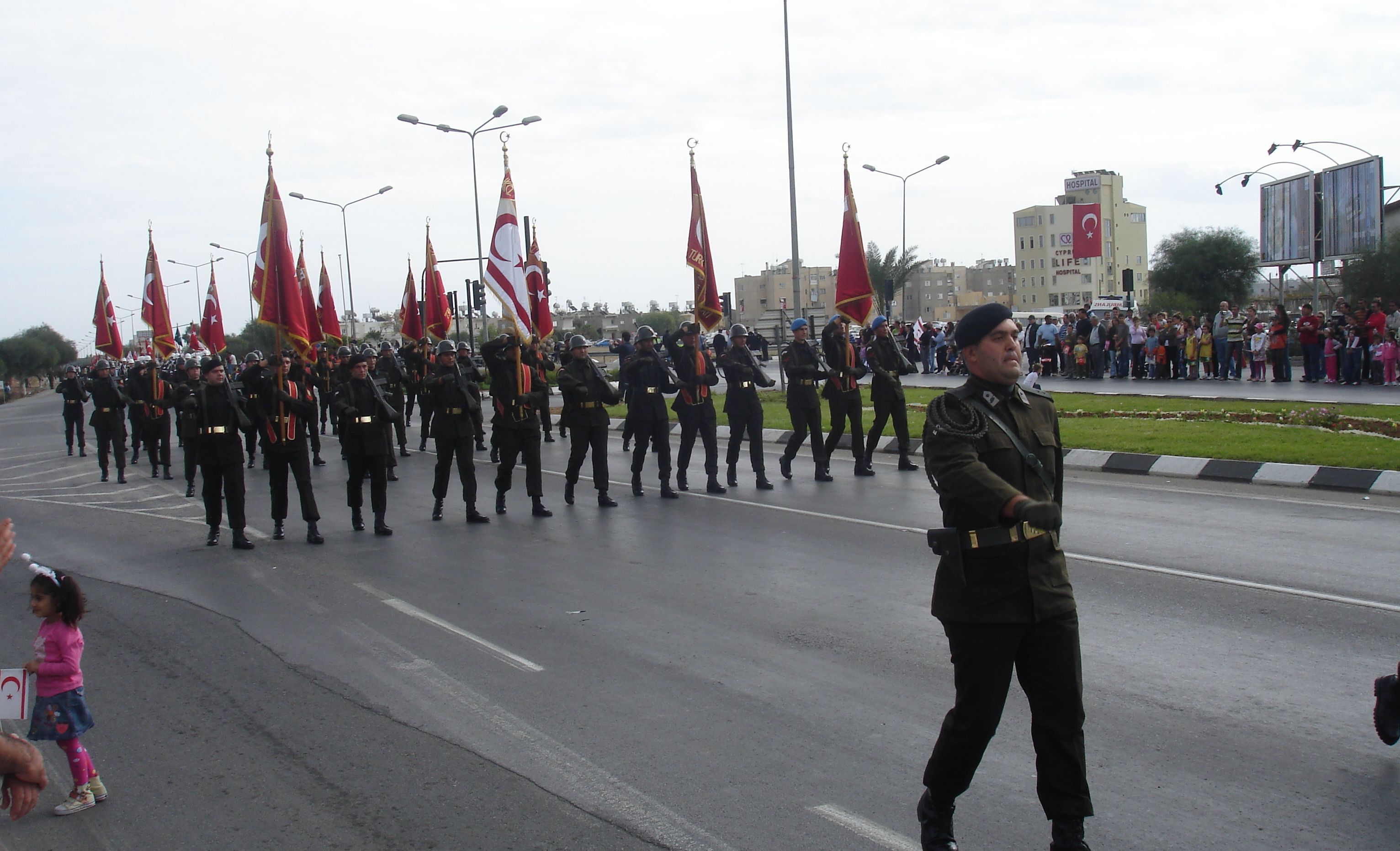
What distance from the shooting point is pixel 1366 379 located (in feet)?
75.9

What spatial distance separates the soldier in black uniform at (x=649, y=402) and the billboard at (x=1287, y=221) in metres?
30.9

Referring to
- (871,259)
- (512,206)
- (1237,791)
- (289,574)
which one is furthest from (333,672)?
(871,259)

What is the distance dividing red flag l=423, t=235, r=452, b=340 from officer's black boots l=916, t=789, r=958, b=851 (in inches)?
827

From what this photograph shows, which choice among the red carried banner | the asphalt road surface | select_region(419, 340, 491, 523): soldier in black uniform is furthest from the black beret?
the red carried banner

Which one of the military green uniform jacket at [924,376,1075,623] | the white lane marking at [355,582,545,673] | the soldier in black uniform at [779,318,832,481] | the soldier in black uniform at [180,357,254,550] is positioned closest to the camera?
the military green uniform jacket at [924,376,1075,623]

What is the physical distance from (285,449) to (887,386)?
7042mm

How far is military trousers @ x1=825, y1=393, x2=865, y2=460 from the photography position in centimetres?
1409

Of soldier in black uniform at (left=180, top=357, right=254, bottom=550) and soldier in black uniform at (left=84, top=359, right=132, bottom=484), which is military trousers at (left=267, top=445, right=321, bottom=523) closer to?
soldier in black uniform at (left=180, top=357, right=254, bottom=550)

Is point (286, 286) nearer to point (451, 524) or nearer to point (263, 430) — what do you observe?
point (263, 430)

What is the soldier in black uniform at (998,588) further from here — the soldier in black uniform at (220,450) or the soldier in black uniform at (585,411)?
the soldier in black uniform at (585,411)

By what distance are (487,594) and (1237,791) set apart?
5.41 m

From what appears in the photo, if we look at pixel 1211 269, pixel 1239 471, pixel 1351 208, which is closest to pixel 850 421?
pixel 1239 471

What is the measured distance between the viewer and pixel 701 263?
55.3ft

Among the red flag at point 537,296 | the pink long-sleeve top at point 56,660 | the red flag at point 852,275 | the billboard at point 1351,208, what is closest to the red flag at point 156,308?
the red flag at point 537,296
